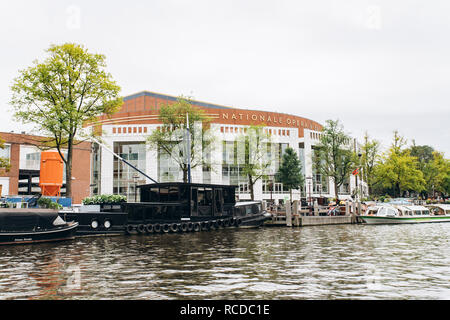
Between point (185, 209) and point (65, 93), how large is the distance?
47.4ft

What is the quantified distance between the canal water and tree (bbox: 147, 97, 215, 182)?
30.8 m

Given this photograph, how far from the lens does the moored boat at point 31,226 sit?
2319 centimetres

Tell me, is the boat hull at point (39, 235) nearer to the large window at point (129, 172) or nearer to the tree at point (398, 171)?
the large window at point (129, 172)

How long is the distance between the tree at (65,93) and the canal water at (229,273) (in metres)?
15.0

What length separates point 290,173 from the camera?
6831 centimetres

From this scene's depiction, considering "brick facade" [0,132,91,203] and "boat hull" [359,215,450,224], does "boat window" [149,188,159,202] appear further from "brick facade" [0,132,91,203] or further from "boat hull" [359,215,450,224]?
"brick facade" [0,132,91,203]

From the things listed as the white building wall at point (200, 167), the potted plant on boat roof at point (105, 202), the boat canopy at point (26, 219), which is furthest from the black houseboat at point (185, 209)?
the white building wall at point (200, 167)

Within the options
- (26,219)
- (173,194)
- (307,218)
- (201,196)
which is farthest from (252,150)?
(26,219)

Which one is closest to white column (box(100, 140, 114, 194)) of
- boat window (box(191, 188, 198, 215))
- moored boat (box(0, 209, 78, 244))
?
boat window (box(191, 188, 198, 215))

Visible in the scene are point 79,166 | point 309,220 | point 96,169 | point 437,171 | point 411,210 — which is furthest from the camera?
point 437,171

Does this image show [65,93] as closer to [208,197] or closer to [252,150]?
[208,197]

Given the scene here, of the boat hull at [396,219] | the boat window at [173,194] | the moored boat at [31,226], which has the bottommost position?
the boat hull at [396,219]

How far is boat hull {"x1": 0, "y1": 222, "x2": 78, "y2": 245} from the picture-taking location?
2315 centimetres

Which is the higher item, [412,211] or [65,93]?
[65,93]
